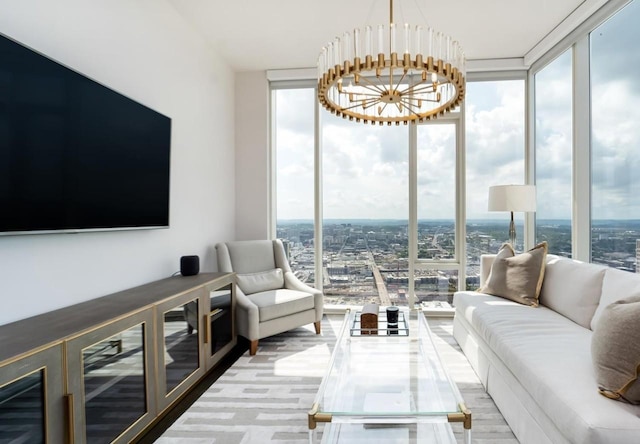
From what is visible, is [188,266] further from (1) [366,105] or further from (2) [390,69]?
(2) [390,69]

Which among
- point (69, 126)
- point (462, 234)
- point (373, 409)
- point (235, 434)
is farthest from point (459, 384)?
point (69, 126)

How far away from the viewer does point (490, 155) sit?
4.31 meters

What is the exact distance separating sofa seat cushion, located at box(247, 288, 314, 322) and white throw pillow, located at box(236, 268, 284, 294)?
70 millimetres

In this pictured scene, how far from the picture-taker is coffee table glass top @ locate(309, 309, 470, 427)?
A: 1564 mm

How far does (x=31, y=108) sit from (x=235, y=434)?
185cm

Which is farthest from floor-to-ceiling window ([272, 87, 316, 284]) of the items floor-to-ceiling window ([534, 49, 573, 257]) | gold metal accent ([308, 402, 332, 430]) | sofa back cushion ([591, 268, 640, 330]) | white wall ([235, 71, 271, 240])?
gold metal accent ([308, 402, 332, 430])

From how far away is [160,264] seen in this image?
2.92 m

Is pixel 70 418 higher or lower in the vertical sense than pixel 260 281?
lower

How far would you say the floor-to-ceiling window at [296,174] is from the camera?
14.9 feet

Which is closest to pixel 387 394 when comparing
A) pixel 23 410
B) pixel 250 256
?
pixel 23 410

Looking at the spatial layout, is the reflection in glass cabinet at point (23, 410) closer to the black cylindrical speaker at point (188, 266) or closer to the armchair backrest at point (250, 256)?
the black cylindrical speaker at point (188, 266)

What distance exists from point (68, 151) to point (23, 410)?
1171mm

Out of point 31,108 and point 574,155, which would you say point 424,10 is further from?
point 31,108

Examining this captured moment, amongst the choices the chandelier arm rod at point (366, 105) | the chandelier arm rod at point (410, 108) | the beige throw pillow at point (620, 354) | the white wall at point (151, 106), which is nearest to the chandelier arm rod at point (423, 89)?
the chandelier arm rod at point (410, 108)
